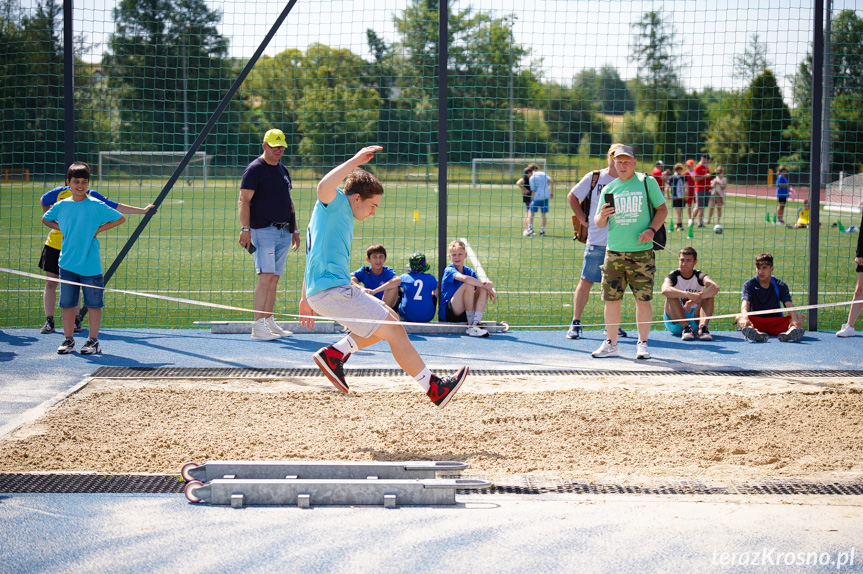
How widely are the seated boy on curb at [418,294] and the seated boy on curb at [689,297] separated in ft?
8.84

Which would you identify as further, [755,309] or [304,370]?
[755,309]

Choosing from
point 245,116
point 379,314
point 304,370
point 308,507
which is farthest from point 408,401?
point 245,116

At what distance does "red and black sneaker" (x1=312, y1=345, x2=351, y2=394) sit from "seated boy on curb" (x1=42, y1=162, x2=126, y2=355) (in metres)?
3.26

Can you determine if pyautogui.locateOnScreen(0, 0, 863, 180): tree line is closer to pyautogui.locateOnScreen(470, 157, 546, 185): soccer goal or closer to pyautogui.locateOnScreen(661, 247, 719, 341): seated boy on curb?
pyautogui.locateOnScreen(470, 157, 546, 185): soccer goal

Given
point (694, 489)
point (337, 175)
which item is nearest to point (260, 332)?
point (337, 175)

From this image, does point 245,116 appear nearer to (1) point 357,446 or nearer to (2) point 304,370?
(2) point 304,370

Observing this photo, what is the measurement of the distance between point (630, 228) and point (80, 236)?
5.35m

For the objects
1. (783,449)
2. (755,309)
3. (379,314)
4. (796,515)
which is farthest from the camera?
(755,309)

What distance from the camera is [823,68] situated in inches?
382

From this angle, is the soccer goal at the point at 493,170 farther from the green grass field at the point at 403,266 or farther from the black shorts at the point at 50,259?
the black shorts at the point at 50,259

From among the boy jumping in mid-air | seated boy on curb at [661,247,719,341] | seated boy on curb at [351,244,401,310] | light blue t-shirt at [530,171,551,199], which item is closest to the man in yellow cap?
seated boy on curb at [351,244,401,310]

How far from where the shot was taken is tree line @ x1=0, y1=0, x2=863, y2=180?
1289 centimetres

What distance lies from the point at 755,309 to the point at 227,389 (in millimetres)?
5947

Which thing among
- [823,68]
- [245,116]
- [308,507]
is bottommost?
[308,507]
